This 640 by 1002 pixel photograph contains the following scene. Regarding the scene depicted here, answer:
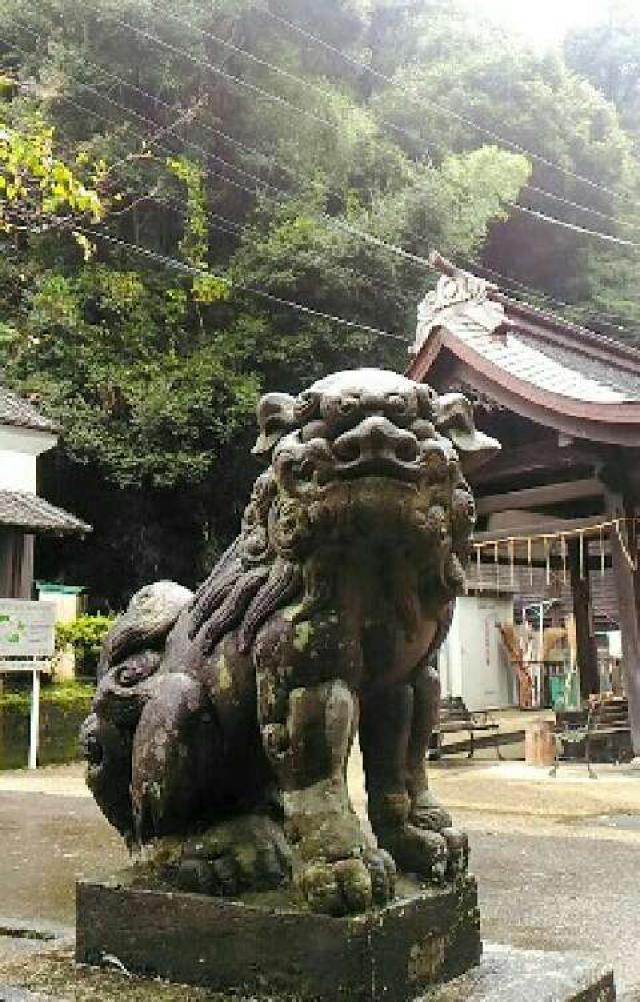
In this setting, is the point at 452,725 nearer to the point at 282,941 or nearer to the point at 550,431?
the point at 550,431

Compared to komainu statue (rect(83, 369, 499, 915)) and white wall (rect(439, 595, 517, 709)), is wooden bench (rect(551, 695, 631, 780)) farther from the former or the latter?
komainu statue (rect(83, 369, 499, 915))

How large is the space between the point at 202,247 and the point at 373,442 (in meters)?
21.4

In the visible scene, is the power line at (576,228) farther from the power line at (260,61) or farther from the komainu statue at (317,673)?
the komainu statue at (317,673)

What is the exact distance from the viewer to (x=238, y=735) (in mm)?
2307

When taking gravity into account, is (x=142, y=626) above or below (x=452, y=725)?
above

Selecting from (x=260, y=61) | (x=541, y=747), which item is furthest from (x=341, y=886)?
(x=260, y=61)

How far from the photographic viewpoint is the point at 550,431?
11.5 meters

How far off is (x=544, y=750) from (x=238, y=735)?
878cm

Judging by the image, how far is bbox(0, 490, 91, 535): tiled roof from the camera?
14.6 m

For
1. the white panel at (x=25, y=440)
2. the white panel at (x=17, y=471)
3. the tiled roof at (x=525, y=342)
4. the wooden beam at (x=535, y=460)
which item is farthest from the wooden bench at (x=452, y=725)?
the white panel at (x=25, y=440)

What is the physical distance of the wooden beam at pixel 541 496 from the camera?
11.1 m

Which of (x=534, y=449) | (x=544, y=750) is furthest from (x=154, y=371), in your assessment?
(x=544, y=750)

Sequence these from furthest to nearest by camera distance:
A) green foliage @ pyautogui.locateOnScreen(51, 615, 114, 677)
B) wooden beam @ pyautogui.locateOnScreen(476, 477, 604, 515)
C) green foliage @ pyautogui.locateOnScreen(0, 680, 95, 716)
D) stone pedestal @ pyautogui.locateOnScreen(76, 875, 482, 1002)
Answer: green foliage @ pyautogui.locateOnScreen(51, 615, 114, 677) < green foliage @ pyautogui.locateOnScreen(0, 680, 95, 716) < wooden beam @ pyautogui.locateOnScreen(476, 477, 604, 515) < stone pedestal @ pyautogui.locateOnScreen(76, 875, 482, 1002)

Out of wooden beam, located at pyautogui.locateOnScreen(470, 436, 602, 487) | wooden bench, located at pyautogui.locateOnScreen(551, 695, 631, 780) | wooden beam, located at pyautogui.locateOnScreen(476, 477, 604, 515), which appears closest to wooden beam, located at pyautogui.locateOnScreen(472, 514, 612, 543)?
wooden beam, located at pyautogui.locateOnScreen(476, 477, 604, 515)
